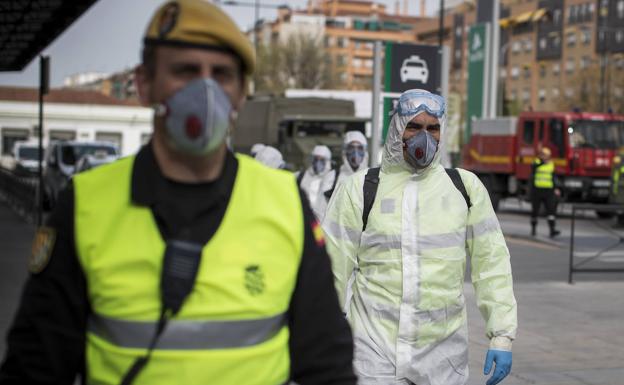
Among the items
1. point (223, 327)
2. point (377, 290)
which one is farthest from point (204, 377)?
point (377, 290)

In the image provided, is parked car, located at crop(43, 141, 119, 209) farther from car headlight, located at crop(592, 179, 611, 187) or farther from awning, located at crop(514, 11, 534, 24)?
awning, located at crop(514, 11, 534, 24)

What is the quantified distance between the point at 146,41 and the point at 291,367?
0.70m

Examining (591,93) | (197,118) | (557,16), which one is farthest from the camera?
(557,16)

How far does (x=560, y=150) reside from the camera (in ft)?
94.6

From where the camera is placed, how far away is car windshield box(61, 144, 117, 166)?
28.2 metres

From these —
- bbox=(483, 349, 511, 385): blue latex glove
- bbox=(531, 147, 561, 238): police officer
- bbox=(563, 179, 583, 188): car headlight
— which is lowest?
bbox=(563, 179, 583, 188): car headlight

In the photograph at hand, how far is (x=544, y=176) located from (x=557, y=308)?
10681 mm

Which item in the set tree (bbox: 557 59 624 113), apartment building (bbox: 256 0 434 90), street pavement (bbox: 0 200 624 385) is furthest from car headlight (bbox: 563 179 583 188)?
apartment building (bbox: 256 0 434 90)

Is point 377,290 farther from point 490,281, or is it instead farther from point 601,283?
point 601,283

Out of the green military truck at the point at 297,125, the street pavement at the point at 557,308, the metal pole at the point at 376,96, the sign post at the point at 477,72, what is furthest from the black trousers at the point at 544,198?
the sign post at the point at 477,72

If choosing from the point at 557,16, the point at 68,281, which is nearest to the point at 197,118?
the point at 68,281

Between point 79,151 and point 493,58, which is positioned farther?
point 493,58

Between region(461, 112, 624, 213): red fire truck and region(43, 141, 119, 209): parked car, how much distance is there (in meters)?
10.5

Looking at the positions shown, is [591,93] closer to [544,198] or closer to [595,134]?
[595,134]
